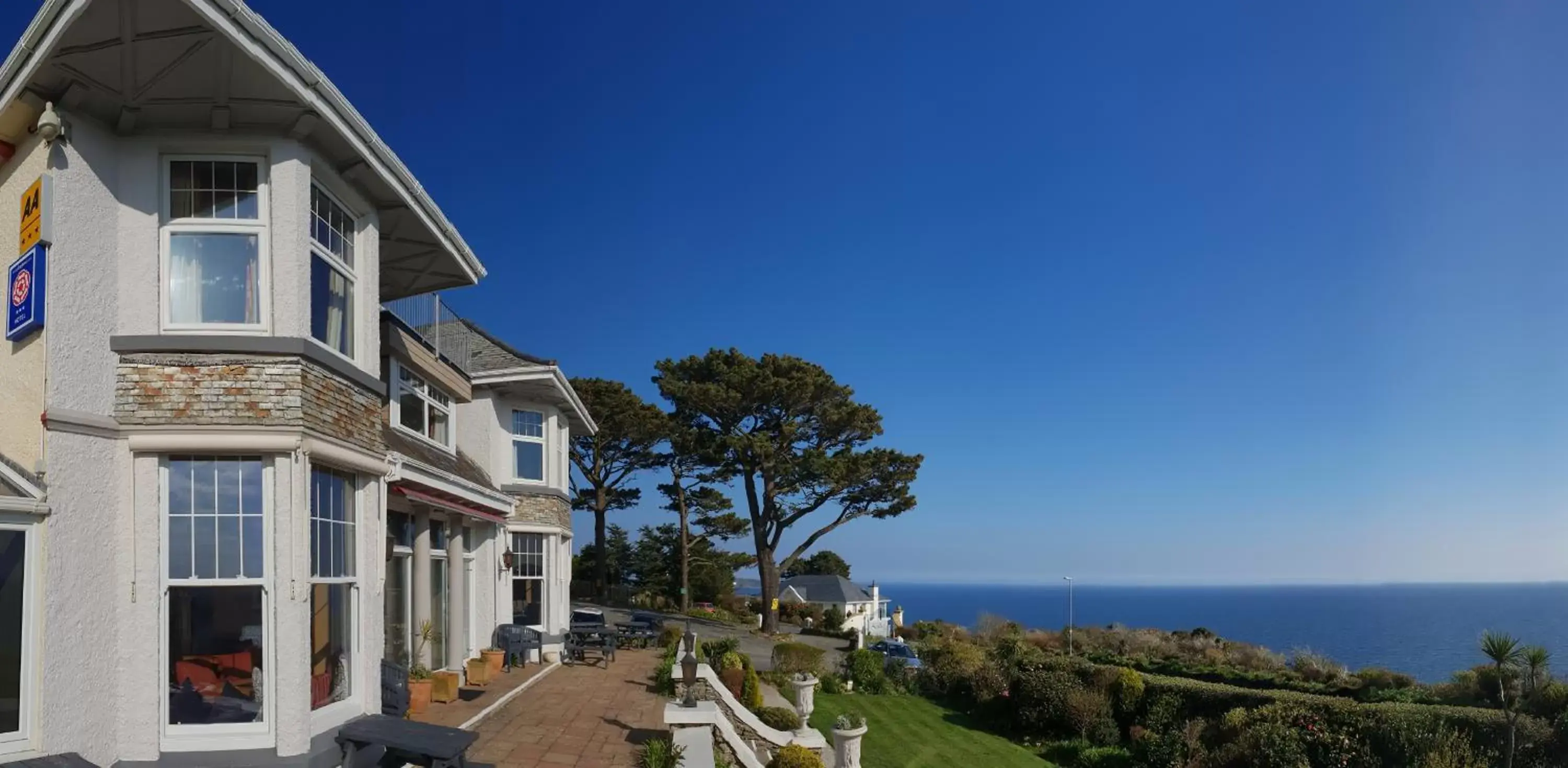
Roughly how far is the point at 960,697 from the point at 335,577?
21446 mm

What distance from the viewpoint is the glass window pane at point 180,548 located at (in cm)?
739

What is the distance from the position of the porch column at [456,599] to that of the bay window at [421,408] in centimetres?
154

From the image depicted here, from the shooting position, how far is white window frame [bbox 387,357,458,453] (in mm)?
13656

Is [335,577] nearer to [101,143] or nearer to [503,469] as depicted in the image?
[101,143]

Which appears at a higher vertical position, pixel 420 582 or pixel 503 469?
pixel 503 469

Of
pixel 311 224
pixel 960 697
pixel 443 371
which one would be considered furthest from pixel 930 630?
pixel 311 224

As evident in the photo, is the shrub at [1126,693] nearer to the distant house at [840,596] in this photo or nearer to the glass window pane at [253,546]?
the glass window pane at [253,546]

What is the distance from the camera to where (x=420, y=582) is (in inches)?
553

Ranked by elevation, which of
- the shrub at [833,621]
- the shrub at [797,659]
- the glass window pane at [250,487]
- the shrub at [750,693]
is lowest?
the shrub at [833,621]

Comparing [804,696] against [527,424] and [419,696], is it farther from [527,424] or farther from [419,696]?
[527,424]

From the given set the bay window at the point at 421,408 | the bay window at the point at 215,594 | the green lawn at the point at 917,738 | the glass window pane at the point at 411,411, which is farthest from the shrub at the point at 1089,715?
the bay window at the point at 215,594

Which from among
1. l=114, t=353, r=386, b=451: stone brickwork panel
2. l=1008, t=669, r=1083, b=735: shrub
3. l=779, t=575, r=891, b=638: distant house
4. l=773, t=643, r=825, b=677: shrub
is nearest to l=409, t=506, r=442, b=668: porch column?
l=114, t=353, r=386, b=451: stone brickwork panel

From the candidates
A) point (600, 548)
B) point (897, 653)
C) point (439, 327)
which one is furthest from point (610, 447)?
point (439, 327)

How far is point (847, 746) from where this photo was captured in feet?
40.7
